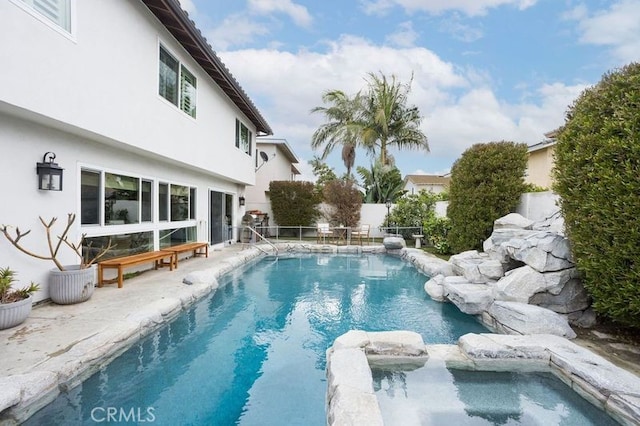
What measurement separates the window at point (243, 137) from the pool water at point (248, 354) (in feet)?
23.3

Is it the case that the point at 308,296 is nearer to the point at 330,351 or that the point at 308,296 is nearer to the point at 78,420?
the point at 330,351

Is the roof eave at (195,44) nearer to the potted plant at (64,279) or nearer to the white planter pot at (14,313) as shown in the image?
the potted plant at (64,279)

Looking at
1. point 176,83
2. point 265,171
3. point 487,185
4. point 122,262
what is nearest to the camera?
point 122,262

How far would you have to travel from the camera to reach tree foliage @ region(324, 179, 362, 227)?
16625mm

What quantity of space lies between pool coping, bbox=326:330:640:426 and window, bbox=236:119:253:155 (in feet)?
36.3

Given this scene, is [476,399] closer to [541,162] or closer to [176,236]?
[176,236]

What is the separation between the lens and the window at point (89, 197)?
617 centimetres

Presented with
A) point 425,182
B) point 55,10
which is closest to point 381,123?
point 55,10

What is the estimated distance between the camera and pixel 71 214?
225 inches

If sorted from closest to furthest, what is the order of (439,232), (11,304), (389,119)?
(11,304) < (439,232) < (389,119)

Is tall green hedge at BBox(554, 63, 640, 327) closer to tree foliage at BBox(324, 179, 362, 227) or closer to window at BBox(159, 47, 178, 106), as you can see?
window at BBox(159, 47, 178, 106)

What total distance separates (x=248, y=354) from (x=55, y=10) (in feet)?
18.8

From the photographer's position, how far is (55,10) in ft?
15.5

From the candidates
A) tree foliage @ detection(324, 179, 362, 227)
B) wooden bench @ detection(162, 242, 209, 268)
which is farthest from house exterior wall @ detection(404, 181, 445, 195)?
wooden bench @ detection(162, 242, 209, 268)
